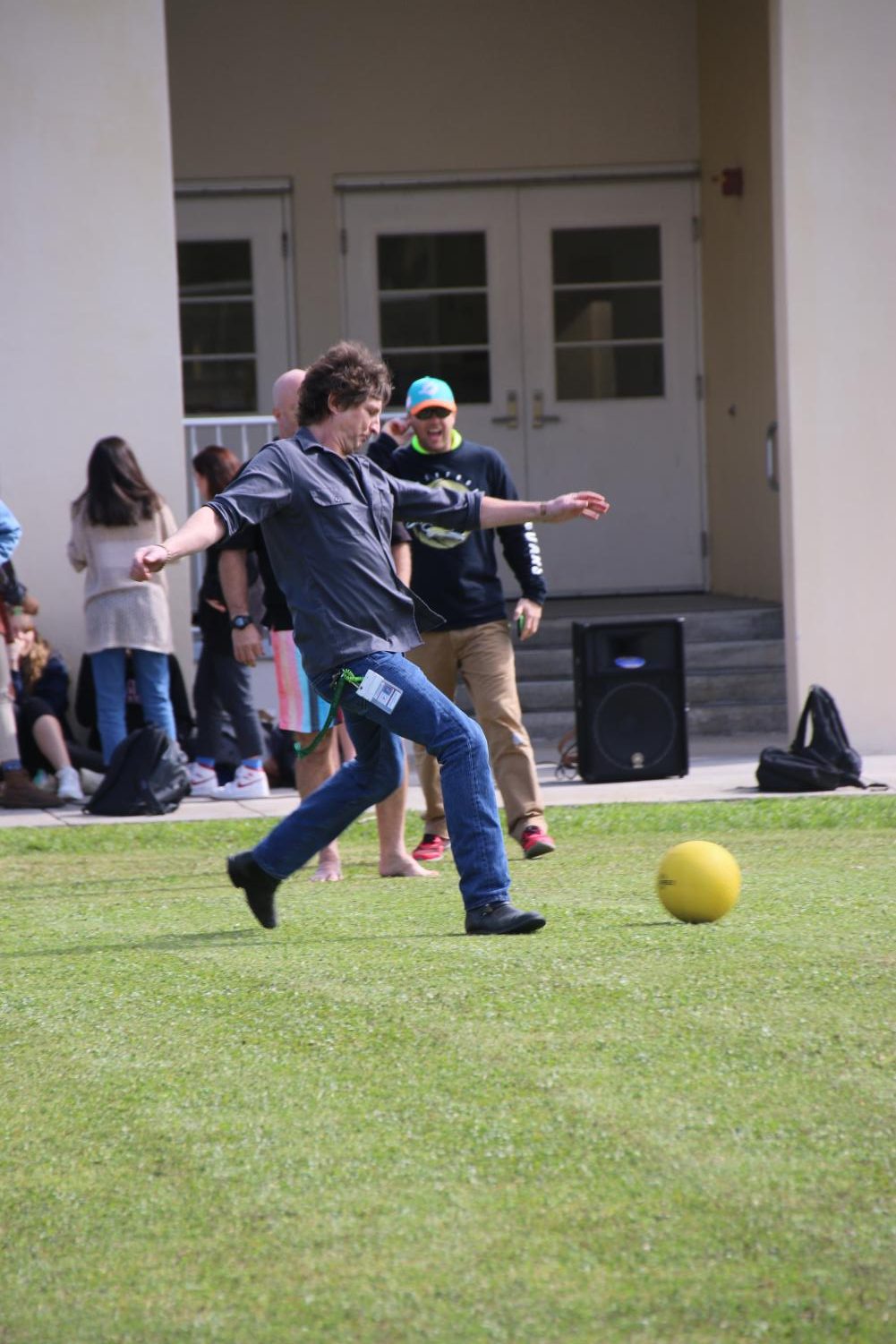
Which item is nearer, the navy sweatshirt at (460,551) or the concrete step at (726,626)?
the navy sweatshirt at (460,551)

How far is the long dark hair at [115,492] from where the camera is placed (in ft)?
31.2

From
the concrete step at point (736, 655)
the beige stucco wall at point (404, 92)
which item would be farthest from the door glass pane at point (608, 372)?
the concrete step at point (736, 655)

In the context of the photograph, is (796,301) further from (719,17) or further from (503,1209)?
(503,1209)

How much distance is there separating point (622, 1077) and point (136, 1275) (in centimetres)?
108

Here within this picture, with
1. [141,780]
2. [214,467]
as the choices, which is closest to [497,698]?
[141,780]

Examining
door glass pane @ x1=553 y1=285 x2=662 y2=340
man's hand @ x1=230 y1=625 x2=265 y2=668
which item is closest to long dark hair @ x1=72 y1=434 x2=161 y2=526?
man's hand @ x1=230 y1=625 x2=265 y2=668

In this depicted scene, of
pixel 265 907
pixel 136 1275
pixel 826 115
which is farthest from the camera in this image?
pixel 826 115

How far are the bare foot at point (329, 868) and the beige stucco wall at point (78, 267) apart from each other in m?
3.89

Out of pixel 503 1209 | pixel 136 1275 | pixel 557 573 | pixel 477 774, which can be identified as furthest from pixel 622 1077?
pixel 557 573

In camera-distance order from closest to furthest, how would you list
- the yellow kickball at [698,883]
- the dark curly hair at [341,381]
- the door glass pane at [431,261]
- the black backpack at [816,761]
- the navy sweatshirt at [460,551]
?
the yellow kickball at [698,883] → the dark curly hair at [341,381] → the navy sweatshirt at [460,551] → the black backpack at [816,761] → the door glass pane at [431,261]

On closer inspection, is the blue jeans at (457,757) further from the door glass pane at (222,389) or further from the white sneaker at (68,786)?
the door glass pane at (222,389)

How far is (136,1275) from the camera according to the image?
2711 millimetres

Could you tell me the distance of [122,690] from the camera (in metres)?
9.73

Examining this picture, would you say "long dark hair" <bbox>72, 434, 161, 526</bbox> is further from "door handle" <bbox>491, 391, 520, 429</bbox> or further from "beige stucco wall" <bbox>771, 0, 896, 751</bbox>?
"door handle" <bbox>491, 391, 520, 429</bbox>
